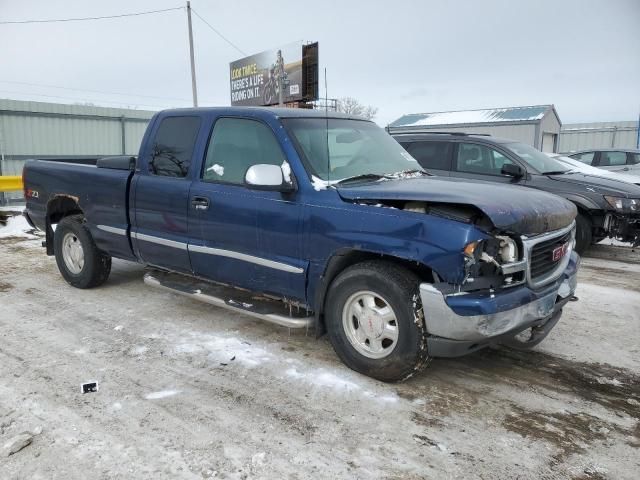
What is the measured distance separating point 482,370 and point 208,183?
8.61ft

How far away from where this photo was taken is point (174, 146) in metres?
4.80

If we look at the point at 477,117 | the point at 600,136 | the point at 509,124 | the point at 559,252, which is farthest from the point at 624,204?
the point at 600,136

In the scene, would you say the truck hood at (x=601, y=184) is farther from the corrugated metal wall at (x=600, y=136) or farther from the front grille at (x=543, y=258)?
the corrugated metal wall at (x=600, y=136)

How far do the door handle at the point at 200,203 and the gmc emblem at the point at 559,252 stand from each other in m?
2.67

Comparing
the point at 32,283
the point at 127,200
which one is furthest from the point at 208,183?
the point at 32,283

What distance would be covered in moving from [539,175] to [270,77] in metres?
24.0

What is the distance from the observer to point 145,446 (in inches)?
113

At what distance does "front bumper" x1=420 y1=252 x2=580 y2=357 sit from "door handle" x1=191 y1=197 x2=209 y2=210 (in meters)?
2.02

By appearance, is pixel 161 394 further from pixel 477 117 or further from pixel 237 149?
pixel 477 117

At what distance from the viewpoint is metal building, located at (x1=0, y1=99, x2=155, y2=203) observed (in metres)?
14.5

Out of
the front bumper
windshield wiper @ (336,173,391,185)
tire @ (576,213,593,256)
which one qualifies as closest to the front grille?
the front bumper

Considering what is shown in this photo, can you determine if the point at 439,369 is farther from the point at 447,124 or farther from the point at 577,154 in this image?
the point at 447,124

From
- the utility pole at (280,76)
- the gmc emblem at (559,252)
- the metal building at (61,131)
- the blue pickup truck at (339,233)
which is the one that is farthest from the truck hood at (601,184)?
the utility pole at (280,76)

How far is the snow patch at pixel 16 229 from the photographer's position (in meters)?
9.26
